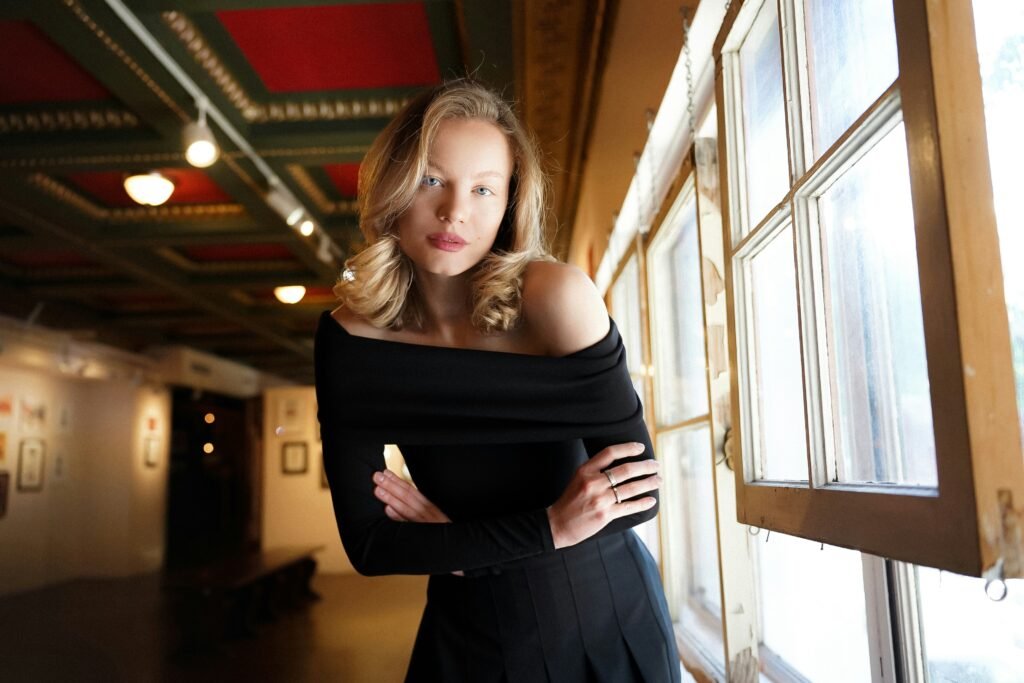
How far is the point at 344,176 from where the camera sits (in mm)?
5730

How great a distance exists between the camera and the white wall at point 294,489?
39.6 ft

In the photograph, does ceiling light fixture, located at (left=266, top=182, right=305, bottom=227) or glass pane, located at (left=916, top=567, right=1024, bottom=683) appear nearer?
glass pane, located at (left=916, top=567, right=1024, bottom=683)

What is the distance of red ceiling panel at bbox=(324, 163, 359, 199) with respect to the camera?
5.53 metres

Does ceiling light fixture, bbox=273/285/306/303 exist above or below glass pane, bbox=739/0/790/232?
above

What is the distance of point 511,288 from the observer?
1.18 metres

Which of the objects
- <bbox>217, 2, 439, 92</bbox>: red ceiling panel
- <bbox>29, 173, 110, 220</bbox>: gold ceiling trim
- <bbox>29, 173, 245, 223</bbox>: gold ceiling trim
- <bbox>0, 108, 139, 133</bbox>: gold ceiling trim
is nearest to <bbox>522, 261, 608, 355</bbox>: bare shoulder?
<bbox>217, 2, 439, 92</bbox>: red ceiling panel

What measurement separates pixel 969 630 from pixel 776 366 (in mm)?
551

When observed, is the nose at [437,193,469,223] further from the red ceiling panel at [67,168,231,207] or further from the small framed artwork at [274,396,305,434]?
the small framed artwork at [274,396,305,434]

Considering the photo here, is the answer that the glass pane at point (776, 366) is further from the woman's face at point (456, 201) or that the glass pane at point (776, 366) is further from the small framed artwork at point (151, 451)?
the small framed artwork at point (151, 451)

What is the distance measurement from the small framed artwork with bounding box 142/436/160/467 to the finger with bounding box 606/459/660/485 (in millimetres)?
11004

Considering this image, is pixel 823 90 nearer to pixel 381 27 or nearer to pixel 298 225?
pixel 381 27

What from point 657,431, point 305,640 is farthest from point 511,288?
point 305,640

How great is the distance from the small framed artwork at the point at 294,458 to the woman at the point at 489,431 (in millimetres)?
11726

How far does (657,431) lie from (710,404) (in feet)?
3.45
